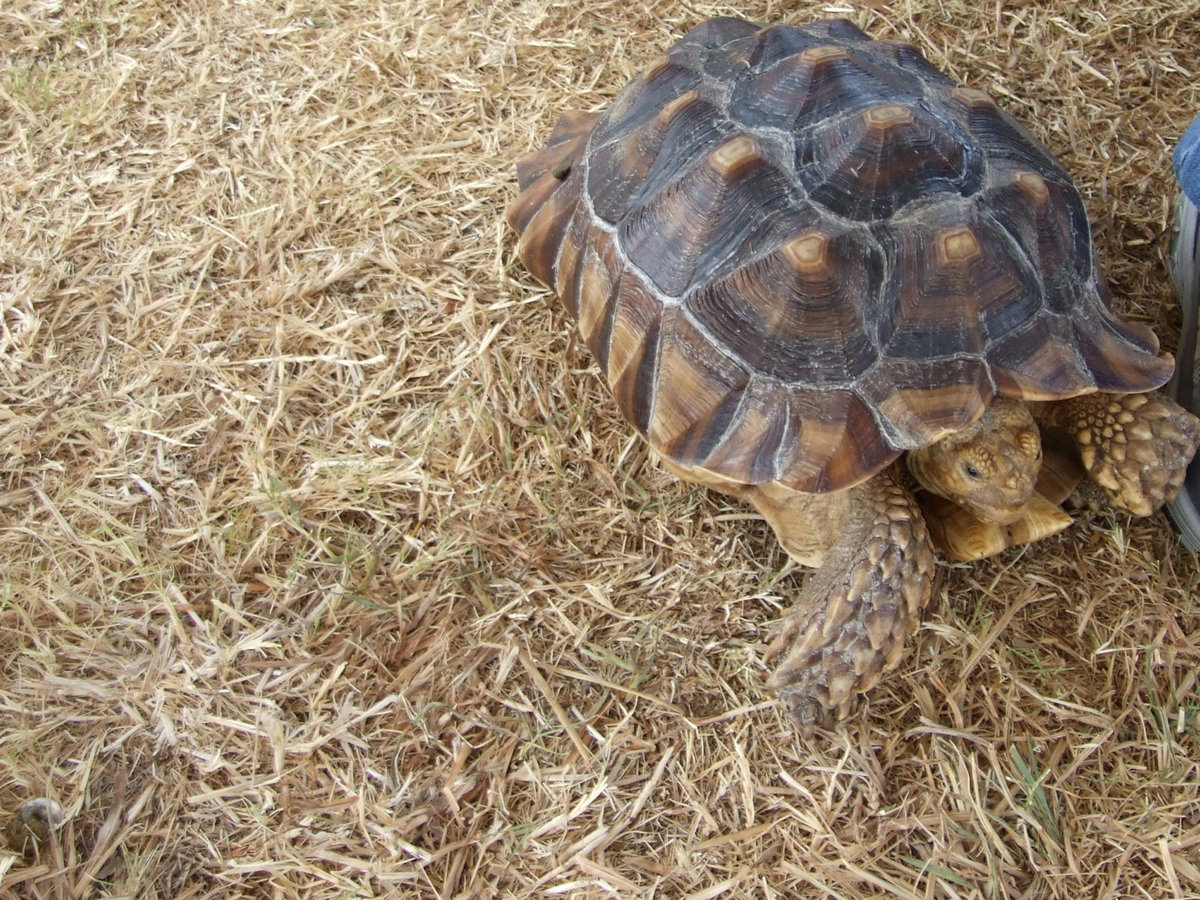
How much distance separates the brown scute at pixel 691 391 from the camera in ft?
5.35

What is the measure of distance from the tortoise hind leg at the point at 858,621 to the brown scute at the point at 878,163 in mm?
617

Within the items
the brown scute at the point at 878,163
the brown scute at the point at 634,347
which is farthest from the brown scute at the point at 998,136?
the brown scute at the point at 634,347

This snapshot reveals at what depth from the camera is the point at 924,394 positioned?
154cm

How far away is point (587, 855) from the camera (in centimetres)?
161

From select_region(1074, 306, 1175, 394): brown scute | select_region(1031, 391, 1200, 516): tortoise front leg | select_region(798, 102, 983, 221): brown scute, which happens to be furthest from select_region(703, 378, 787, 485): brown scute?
select_region(1031, 391, 1200, 516): tortoise front leg

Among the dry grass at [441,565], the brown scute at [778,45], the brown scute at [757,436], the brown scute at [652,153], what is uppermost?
the brown scute at [778,45]

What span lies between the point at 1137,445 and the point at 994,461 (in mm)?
386

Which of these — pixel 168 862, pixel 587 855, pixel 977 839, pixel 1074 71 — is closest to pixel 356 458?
pixel 168 862

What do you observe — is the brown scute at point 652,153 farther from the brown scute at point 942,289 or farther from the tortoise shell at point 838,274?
the brown scute at point 942,289

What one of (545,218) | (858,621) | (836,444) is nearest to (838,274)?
(836,444)

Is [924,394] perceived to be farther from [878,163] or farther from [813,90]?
[813,90]

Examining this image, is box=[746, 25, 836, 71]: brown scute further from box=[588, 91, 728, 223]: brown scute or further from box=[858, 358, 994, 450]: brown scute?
box=[858, 358, 994, 450]: brown scute

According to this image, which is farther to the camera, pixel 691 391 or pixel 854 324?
pixel 691 391

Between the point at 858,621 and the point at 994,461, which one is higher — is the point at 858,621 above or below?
below
